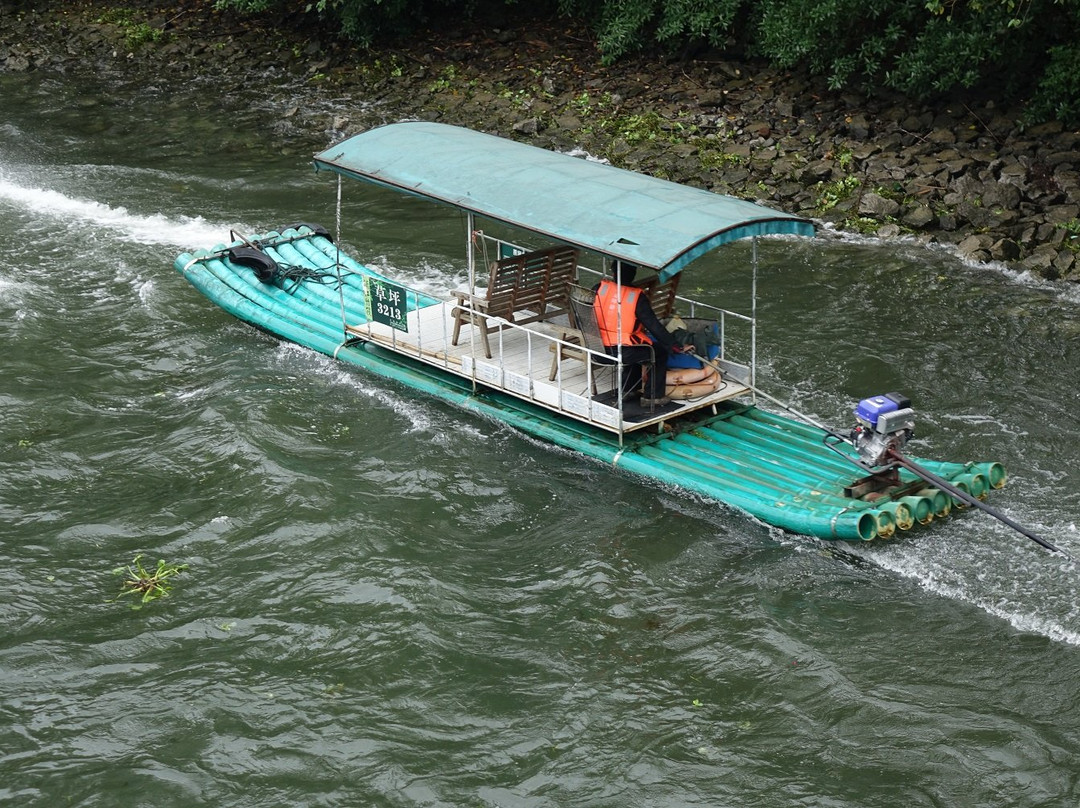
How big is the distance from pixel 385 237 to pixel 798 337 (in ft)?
19.9

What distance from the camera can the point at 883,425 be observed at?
10.2 m

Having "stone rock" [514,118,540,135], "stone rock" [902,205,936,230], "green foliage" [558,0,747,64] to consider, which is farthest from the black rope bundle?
"green foliage" [558,0,747,64]

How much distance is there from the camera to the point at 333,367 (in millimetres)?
13953

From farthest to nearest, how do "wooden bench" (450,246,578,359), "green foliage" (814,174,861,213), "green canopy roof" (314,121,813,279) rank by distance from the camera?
"green foliage" (814,174,861,213), "wooden bench" (450,246,578,359), "green canopy roof" (314,121,813,279)

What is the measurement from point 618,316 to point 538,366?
1.60 meters

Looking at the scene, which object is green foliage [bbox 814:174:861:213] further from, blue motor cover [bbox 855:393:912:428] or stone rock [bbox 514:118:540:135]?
blue motor cover [bbox 855:393:912:428]

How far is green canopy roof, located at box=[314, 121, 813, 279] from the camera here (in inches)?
424

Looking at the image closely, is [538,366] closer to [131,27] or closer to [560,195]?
[560,195]

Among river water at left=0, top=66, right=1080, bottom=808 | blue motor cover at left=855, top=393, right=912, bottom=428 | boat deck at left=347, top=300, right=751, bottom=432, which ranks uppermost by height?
blue motor cover at left=855, top=393, right=912, bottom=428

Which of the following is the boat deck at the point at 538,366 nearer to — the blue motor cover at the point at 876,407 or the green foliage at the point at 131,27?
the blue motor cover at the point at 876,407

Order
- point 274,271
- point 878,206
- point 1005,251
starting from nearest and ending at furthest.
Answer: point 274,271
point 1005,251
point 878,206

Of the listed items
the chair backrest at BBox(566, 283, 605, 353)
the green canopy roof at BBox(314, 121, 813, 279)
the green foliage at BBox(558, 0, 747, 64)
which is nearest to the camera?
the green canopy roof at BBox(314, 121, 813, 279)

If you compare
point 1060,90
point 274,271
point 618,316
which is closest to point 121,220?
point 274,271

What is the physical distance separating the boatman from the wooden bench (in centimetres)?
105
